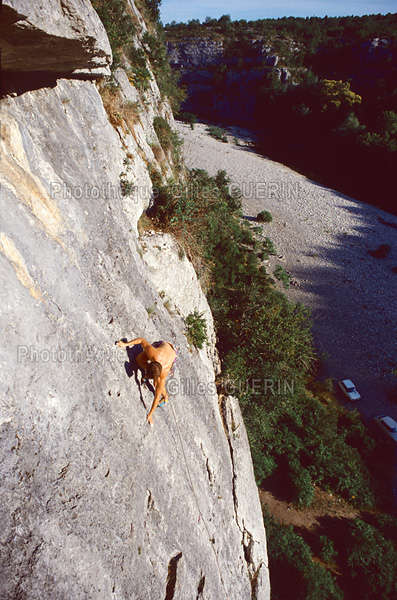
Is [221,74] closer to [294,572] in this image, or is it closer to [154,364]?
[154,364]

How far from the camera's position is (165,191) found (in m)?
7.93

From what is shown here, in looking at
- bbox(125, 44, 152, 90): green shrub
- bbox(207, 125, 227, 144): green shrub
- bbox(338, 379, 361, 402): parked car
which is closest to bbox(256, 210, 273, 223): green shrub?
bbox(338, 379, 361, 402): parked car

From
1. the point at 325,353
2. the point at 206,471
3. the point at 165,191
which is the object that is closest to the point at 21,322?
the point at 206,471

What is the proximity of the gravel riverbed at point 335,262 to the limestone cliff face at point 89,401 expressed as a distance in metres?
11.1

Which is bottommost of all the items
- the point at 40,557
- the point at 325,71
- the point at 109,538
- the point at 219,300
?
the point at 219,300

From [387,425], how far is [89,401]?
45.0 ft

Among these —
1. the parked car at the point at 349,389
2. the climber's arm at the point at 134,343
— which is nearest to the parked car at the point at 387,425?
the parked car at the point at 349,389

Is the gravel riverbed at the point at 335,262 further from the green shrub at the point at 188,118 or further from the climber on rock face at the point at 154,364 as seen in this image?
the climber on rock face at the point at 154,364

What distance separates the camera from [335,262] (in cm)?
2112

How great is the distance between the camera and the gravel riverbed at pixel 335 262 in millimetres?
15320

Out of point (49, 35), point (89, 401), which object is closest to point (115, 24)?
point (49, 35)

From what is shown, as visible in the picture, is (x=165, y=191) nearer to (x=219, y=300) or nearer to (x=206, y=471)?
(x=219, y=300)

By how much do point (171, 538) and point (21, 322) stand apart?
12.5 ft

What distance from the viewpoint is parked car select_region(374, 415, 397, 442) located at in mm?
12461
